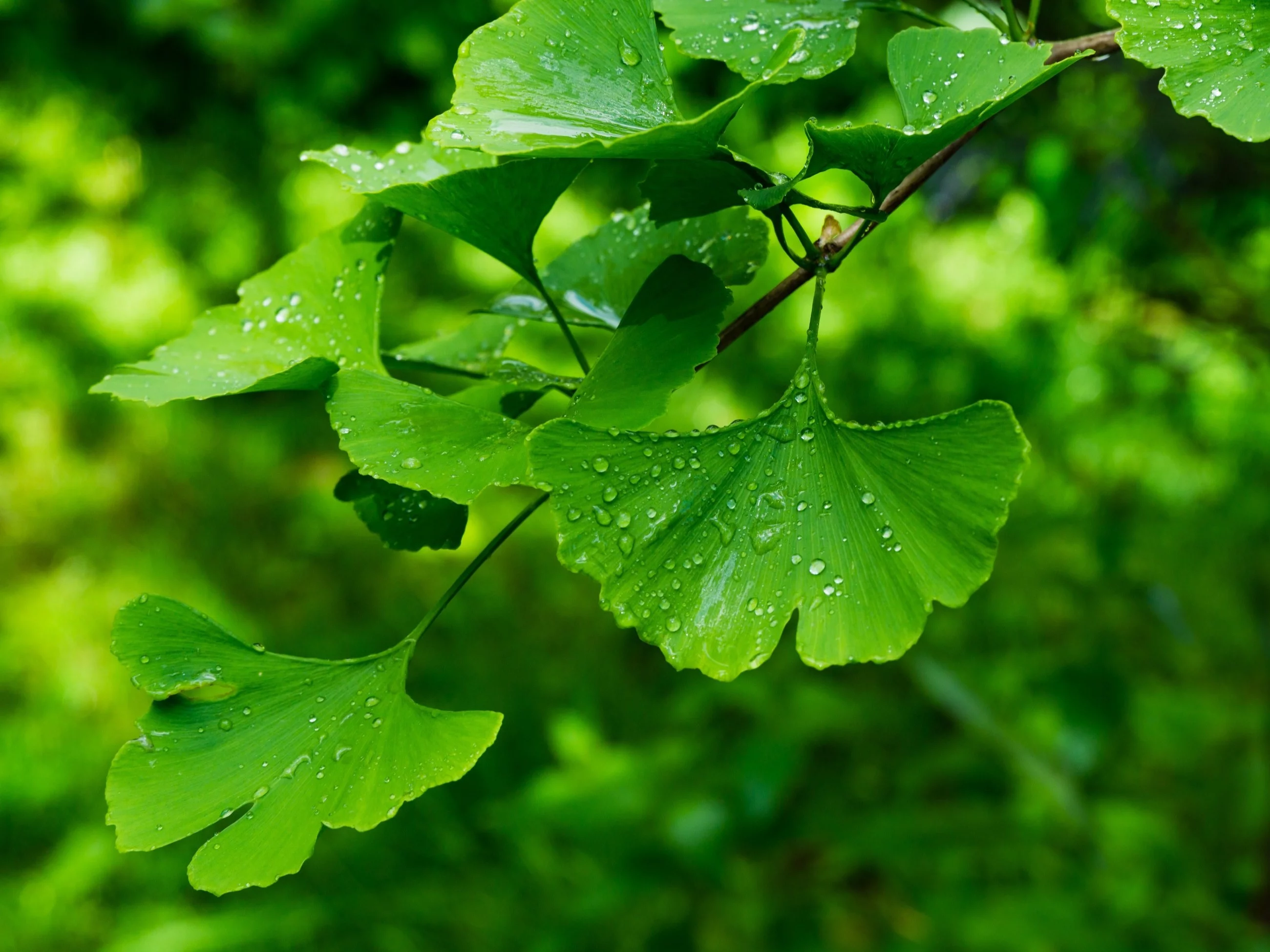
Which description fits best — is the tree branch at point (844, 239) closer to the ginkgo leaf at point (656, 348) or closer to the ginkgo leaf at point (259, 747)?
the ginkgo leaf at point (656, 348)

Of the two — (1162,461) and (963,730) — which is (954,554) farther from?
(1162,461)

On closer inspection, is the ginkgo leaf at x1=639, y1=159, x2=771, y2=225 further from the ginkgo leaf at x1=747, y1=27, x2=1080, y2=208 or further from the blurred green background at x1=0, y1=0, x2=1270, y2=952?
the blurred green background at x1=0, y1=0, x2=1270, y2=952

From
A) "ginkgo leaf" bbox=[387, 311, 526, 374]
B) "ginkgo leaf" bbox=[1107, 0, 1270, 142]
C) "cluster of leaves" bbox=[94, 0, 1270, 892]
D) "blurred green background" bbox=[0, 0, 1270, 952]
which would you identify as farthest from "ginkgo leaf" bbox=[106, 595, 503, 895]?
"blurred green background" bbox=[0, 0, 1270, 952]

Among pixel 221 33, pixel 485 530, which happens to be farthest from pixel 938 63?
pixel 221 33

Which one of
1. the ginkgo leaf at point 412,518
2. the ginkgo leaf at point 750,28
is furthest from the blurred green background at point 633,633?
the ginkgo leaf at point 412,518

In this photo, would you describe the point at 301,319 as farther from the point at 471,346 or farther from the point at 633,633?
the point at 633,633
